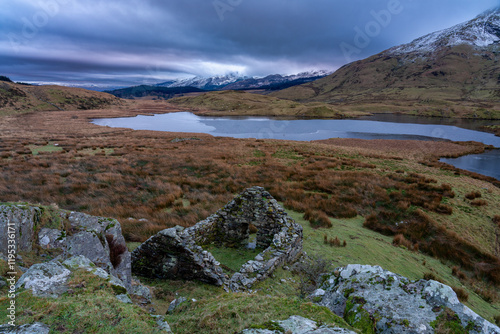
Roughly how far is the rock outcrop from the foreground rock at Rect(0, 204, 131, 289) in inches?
47.7

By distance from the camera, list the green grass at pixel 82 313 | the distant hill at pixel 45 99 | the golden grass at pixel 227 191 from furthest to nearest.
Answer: the distant hill at pixel 45 99
the golden grass at pixel 227 191
the green grass at pixel 82 313

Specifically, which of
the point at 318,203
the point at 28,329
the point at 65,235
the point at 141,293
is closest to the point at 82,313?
the point at 28,329

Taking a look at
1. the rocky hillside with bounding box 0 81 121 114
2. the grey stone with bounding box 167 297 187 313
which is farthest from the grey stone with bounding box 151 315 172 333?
the rocky hillside with bounding box 0 81 121 114

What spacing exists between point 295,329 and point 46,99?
16421cm

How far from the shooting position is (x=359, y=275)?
4.54 m

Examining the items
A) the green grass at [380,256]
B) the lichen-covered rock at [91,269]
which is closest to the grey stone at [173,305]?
the lichen-covered rock at [91,269]

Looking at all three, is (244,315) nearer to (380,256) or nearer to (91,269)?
(91,269)

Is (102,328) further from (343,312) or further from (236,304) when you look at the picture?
(343,312)

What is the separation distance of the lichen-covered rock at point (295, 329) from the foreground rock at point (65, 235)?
12.9 ft

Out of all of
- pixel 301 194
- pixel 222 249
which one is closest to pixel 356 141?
pixel 301 194

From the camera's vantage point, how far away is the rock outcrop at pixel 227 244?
657 cm

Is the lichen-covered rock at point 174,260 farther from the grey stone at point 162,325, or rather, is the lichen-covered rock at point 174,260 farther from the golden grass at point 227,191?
the grey stone at point 162,325

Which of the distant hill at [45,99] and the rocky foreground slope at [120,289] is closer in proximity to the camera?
the rocky foreground slope at [120,289]

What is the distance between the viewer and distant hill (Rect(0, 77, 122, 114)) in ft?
322
